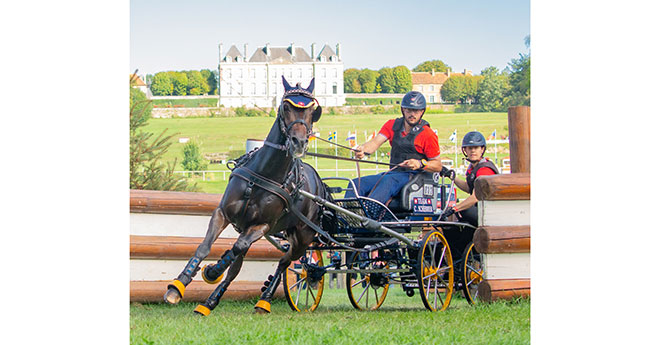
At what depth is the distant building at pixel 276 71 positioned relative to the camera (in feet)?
24.2

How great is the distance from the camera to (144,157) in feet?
36.0

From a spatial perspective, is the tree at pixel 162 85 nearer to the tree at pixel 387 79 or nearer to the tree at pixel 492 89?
the tree at pixel 387 79

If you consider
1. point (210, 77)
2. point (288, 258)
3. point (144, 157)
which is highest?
point (210, 77)

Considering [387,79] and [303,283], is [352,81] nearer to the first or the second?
[387,79]

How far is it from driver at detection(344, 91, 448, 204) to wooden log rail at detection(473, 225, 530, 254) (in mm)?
646

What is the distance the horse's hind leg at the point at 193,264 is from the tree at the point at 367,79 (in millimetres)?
1874

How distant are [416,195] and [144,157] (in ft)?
16.0

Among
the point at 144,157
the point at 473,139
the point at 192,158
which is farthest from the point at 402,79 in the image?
the point at 192,158

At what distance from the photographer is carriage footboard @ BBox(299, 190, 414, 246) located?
6398 mm

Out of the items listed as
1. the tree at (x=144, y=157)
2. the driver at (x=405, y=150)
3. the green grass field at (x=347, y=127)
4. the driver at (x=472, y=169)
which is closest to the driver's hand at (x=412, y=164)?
the driver at (x=405, y=150)
